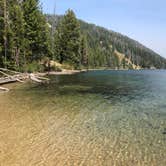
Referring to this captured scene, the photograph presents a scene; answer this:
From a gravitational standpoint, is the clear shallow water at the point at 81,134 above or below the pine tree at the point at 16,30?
below

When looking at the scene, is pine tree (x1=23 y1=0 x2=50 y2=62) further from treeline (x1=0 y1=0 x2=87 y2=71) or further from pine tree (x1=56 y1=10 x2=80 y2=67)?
pine tree (x1=56 y1=10 x2=80 y2=67)

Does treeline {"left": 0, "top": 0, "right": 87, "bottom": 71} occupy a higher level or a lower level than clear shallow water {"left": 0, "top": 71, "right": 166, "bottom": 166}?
Result: higher

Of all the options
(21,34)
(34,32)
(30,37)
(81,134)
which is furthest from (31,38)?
(81,134)

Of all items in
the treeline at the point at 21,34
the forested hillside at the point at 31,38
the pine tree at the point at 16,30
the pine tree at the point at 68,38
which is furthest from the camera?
the pine tree at the point at 68,38

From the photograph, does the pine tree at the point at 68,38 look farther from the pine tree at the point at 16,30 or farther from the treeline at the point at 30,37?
the pine tree at the point at 16,30

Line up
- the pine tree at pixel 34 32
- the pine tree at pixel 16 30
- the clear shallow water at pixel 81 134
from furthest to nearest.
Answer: the pine tree at pixel 34 32, the pine tree at pixel 16 30, the clear shallow water at pixel 81 134

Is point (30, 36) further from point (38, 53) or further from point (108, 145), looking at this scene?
point (108, 145)

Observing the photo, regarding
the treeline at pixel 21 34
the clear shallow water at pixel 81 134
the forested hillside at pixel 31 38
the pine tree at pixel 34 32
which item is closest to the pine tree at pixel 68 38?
the forested hillside at pixel 31 38

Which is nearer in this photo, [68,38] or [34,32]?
[34,32]

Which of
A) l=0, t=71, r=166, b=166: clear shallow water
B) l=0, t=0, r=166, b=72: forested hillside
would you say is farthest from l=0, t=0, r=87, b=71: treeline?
l=0, t=71, r=166, b=166: clear shallow water

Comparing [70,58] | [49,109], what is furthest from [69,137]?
[70,58]

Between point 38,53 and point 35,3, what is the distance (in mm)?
14145

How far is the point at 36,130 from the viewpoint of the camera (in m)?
17.5

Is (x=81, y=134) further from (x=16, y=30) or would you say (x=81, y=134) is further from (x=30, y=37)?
(x=30, y=37)
